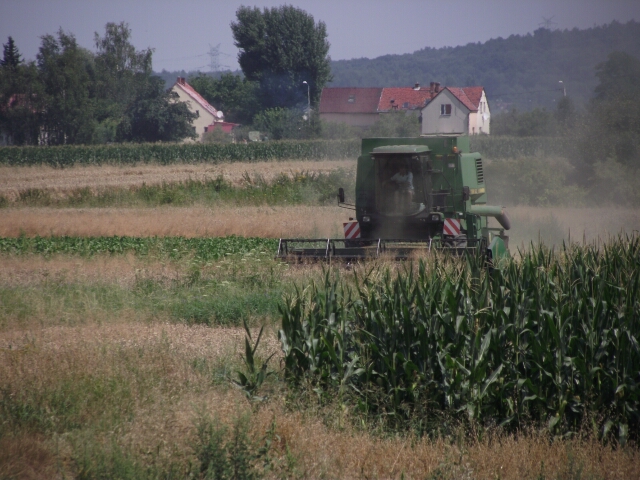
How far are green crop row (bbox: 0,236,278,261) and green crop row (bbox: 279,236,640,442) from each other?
773 centimetres

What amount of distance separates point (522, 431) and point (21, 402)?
16.1 feet

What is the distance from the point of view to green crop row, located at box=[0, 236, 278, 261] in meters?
15.4

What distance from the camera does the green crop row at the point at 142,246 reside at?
1539 centimetres

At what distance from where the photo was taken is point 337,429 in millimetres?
6398

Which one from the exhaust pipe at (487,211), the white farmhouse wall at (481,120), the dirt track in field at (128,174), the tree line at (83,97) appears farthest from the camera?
the white farmhouse wall at (481,120)

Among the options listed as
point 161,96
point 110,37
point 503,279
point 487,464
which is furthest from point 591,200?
point 110,37

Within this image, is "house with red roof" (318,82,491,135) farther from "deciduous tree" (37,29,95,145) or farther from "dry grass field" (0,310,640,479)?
"dry grass field" (0,310,640,479)

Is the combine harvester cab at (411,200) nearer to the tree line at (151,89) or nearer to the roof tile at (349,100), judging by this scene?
the tree line at (151,89)

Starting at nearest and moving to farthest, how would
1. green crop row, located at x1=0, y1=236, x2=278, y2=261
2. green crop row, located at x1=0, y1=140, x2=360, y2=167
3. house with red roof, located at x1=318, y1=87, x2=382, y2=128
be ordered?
green crop row, located at x1=0, y1=236, x2=278, y2=261 < green crop row, located at x1=0, y1=140, x2=360, y2=167 < house with red roof, located at x1=318, y1=87, x2=382, y2=128

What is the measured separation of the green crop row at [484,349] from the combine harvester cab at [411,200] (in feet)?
17.8

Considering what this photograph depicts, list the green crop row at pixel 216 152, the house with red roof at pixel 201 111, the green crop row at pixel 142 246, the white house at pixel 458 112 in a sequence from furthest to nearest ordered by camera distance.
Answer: the house with red roof at pixel 201 111 < the white house at pixel 458 112 < the green crop row at pixel 216 152 < the green crop row at pixel 142 246

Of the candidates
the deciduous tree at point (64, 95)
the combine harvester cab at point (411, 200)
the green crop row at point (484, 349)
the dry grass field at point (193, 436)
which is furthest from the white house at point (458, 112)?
the dry grass field at point (193, 436)

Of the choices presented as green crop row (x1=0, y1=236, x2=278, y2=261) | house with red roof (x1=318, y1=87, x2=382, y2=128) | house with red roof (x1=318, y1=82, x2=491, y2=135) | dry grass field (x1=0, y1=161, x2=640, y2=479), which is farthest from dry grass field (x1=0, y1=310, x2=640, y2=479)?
house with red roof (x1=318, y1=87, x2=382, y2=128)

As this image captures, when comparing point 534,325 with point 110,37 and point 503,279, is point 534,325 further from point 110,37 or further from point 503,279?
point 110,37
